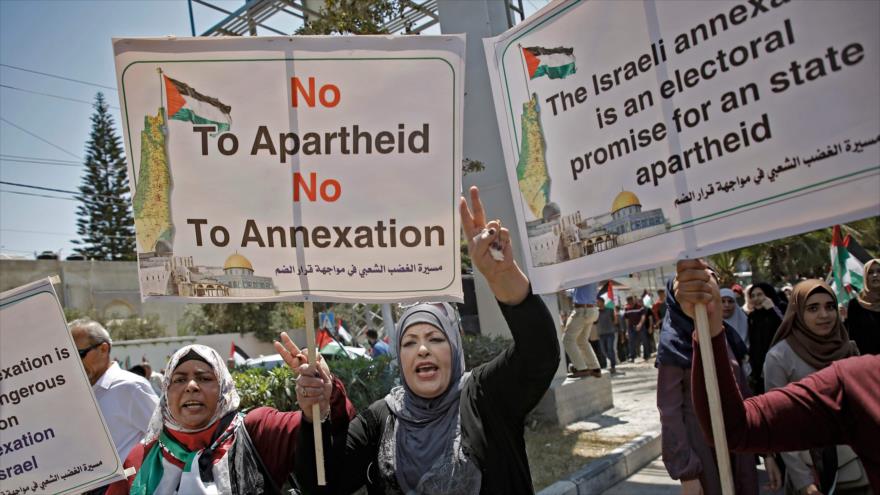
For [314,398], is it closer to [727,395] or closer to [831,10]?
[727,395]

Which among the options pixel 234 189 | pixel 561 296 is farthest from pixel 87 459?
pixel 561 296

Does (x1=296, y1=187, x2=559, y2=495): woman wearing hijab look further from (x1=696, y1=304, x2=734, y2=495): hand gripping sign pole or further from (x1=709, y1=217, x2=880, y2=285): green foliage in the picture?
(x1=709, y1=217, x2=880, y2=285): green foliage

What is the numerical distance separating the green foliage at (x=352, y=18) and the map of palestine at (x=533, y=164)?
210 inches

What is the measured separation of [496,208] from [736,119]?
6.59 metres

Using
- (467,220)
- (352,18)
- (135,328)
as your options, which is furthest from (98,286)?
(467,220)

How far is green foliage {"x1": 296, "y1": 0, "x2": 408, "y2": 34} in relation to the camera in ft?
A: 23.4

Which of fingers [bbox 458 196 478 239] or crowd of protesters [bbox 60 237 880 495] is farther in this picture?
fingers [bbox 458 196 478 239]

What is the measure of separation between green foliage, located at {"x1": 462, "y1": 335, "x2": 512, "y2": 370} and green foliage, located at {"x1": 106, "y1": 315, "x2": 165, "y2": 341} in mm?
24269

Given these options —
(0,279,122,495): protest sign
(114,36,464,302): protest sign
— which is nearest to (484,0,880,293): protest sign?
(114,36,464,302): protest sign

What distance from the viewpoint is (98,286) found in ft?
107

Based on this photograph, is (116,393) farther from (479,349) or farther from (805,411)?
(479,349)

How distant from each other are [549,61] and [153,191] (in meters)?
1.48

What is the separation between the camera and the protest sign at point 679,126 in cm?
164

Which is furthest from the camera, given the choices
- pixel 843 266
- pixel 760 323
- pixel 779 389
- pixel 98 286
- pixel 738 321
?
pixel 98 286
